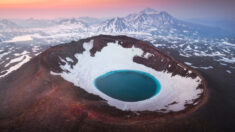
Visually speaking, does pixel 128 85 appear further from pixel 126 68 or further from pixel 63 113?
pixel 63 113

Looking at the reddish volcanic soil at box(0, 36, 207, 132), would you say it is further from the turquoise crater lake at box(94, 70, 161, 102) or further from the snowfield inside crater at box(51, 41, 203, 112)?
the turquoise crater lake at box(94, 70, 161, 102)

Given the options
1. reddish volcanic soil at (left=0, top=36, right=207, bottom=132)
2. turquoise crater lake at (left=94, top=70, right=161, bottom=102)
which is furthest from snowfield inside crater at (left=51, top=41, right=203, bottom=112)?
reddish volcanic soil at (left=0, top=36, right=207, bottom=132)

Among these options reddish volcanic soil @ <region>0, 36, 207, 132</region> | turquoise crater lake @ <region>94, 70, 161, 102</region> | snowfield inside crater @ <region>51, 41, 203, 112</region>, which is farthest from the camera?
turquoise crater lake @ <region>94, 70, 161, 102</region>

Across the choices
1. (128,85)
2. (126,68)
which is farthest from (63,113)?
(126,68)

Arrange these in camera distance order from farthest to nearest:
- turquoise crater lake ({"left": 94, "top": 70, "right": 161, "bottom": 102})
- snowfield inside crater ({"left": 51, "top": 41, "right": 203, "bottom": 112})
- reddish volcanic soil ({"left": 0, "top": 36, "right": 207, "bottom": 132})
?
turquoise crater lake ({"left": 94, "top": 70, "right": 161, "bottom": 102})
snowfield inside crater ({"left": 51, "top": 41, "right": 203, "bottom": 112})
reddish volcanic soil ({"left": 0, "top": 36, "right": 207, "bottom": 132})

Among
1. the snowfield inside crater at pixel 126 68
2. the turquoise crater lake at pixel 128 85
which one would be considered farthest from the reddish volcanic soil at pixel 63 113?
the turquoise crater lake at pixel 128 85
